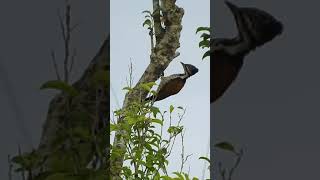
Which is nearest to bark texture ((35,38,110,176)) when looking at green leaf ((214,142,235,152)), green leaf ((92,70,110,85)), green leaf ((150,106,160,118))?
green leaf ((92,70,110,85))

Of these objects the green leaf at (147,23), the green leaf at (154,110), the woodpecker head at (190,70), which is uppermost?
the green leaf at (147,23)

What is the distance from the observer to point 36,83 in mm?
1447

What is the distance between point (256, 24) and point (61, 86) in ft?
2.20

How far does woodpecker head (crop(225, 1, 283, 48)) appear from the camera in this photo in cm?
170

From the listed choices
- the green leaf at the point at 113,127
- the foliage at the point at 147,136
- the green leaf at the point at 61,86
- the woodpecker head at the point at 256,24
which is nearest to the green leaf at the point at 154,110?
the foliage at the point at 147,136

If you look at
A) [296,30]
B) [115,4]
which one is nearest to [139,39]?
[115,4]

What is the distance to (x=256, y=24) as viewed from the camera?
1709 millimetres

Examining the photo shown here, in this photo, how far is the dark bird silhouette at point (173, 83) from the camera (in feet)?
6.39

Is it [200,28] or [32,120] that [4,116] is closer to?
[32,120]

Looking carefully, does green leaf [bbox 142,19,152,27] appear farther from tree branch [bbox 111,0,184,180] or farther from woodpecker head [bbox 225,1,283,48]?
woodpecker head [bbox 225,1,283,48]

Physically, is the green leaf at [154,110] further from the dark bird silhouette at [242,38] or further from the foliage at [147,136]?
the dark bird silhouette at [242,38]

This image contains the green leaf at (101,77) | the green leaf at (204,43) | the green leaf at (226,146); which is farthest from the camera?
the green leaf at (204,43)

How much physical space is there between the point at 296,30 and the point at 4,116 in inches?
35.3

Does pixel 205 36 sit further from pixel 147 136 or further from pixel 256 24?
pixel 147 136
